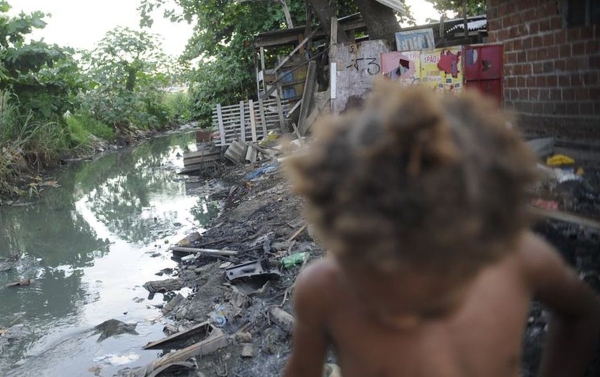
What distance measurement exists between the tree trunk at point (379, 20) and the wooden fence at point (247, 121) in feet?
13.1

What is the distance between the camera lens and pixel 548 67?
3.99 meters

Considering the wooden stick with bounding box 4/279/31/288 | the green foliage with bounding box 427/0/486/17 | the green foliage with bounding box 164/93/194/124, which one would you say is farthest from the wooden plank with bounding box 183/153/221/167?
the green foliage with bounding box 164/93/194/124

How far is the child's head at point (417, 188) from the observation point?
0.76 metres

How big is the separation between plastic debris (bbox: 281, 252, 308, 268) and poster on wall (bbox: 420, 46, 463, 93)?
7.14 ft

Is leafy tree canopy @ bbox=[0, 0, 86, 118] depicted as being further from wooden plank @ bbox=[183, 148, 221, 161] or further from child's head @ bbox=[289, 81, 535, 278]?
child's head @ bbox=[289, 81, 535, 278]

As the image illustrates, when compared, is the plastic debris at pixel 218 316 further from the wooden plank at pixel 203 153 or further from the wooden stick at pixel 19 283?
the wooden plank at pixel 203 153

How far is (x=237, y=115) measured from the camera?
1430 cm

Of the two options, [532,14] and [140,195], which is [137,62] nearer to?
[140,195]

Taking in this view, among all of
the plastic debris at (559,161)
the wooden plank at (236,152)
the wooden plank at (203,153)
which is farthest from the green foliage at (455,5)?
the plastic debris at (559,161)

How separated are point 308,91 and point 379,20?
11.2ft

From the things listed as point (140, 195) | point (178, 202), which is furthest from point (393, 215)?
point (140, 195)

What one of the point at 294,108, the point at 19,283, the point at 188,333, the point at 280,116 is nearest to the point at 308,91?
the point at 294,108

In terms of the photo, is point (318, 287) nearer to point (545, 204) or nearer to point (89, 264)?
point (545, 204)

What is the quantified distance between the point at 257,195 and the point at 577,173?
22.6ft
